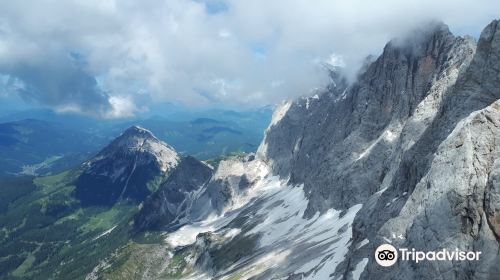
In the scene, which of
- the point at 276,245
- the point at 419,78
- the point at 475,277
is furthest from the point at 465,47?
the point at 475,277

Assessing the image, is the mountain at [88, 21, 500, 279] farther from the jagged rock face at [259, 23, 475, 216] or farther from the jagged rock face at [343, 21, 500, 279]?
the jagged rock face at [259, 23, 475, 216]

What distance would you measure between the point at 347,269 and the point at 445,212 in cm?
3497

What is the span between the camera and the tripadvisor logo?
55438mm

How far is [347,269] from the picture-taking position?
91688 mm

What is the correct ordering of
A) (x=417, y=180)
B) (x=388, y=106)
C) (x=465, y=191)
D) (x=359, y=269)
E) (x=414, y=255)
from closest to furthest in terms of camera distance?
(x=465, y=191) → (x=414, y=255) → (x=359, y=269) → (x=417, y=180) → (x=388, y=106)

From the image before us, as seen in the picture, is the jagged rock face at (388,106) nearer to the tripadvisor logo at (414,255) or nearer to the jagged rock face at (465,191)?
the jagged rock face at (465,191)

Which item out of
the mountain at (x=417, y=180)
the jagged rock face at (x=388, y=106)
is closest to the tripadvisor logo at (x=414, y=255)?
the mountain at (x=417, y=180)

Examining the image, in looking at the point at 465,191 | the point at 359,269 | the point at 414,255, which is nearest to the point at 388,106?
the point at 359,269

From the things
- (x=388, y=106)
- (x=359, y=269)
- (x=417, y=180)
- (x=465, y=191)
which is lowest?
(x=359, y=269)

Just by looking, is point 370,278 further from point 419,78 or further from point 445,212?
point 419,78

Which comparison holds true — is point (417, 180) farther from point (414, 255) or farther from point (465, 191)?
point (465, 191)

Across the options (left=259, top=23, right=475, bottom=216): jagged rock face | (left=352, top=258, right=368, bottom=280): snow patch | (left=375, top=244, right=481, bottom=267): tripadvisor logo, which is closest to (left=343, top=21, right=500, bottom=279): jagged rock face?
(left=375, top=244, right=481, bottom=267): tripadvisor logo

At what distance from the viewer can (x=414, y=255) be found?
63.1 metres

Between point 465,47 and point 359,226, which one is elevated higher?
point 465,47
